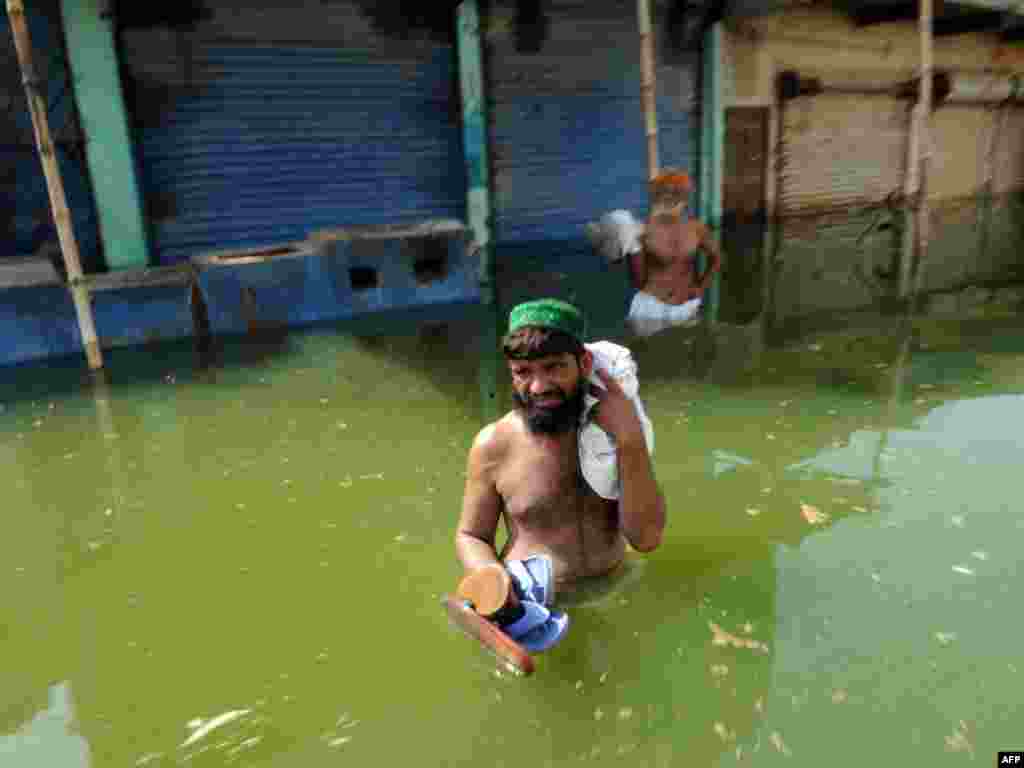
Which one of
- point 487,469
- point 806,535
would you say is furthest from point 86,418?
point 806,535

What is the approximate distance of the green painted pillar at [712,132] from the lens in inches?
408

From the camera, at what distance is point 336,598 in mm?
2875

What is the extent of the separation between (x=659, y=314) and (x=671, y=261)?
45 centimetres

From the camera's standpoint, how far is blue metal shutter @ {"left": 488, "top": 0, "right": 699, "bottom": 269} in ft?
29.7

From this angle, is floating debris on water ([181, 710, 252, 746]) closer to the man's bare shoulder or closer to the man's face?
the man's bare shoulder

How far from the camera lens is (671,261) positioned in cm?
666

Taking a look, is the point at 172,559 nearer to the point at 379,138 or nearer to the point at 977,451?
the point at 977,451

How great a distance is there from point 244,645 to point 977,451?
134 inches

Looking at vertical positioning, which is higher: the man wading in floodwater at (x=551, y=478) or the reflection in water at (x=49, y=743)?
the man wading in floodwater at (x=551, y=478)

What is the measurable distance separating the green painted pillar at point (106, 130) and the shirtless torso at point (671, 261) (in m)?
4.43

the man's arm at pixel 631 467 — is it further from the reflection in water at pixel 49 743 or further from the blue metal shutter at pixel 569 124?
the blue metal shutter at pixel 569 124

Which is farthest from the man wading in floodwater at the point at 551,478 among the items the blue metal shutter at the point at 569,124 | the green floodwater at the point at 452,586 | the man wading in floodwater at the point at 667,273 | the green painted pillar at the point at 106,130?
the blue metal shutter at the point at 569,124

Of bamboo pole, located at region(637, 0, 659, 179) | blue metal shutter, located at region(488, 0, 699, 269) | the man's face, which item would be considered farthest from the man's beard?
blue metal shutter, located at region(488, 0, 699, 269)

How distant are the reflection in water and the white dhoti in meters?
5.06
